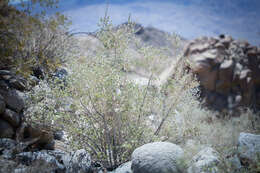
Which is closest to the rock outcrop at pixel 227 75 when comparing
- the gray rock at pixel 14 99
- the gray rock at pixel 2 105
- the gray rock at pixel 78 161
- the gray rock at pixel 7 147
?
the gray rock at pixel 78 161

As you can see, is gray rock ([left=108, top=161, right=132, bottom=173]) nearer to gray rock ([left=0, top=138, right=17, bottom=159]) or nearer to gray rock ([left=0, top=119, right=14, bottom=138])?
gray rock ([left=0, top=138, right=17, bottom=159])

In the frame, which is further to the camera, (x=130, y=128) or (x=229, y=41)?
(x=229, y=41)

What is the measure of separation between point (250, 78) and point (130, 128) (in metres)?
10.5

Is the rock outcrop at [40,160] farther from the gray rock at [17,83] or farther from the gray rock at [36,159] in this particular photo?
the gray rock at [17,83]

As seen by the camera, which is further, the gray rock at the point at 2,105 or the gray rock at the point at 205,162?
the gray rock at the point at 2,105

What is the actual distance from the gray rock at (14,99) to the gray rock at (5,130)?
13.6 inches

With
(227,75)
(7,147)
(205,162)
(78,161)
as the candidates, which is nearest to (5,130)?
(7,147)

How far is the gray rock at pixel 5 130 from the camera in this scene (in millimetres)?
4258

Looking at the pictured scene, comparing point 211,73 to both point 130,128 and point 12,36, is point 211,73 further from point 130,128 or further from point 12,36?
point 12,36

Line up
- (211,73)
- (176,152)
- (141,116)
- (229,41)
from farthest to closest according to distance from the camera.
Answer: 1. (229,41)
2. (211,73)
3. (141,116)
4. (176,152)

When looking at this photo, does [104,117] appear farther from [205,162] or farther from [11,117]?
[205,162]

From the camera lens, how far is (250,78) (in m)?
A: 12.4

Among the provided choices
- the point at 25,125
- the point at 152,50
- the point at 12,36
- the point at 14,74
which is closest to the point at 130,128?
the point at 152,50

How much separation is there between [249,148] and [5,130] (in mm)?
4650
